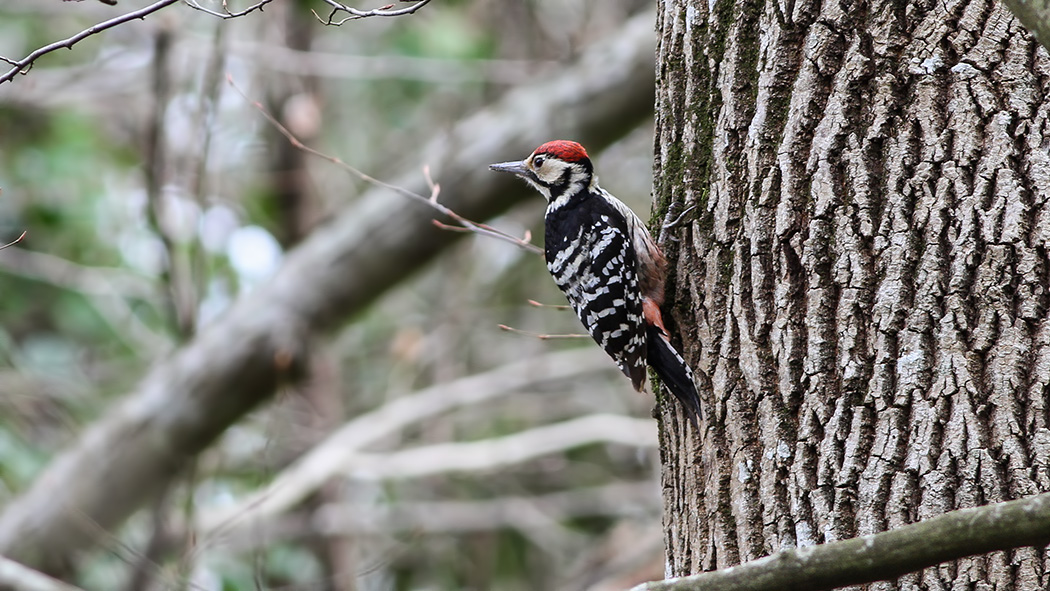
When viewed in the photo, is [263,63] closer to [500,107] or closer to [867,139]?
[500,107]

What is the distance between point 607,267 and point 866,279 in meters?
1.20

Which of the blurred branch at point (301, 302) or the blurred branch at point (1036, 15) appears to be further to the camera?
the blurred branch at point (301, 302)

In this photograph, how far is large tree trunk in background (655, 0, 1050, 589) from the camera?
1.92 m

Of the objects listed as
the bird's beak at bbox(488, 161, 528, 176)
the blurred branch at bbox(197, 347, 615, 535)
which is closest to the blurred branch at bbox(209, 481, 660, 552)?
the blurred branch at bbox(197, 347, 615, 535)

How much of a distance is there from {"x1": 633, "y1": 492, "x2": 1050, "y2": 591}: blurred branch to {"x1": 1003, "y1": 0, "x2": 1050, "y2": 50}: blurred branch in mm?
608

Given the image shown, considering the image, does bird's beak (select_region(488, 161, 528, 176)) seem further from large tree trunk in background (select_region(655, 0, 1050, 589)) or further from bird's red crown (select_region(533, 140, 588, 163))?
large tree trunk in background (select_region(655, 0, 1050, 589))

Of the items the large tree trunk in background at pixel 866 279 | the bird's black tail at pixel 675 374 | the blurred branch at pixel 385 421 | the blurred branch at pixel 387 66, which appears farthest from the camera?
the blurred branch at pixel 387 66

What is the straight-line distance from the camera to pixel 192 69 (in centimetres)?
614

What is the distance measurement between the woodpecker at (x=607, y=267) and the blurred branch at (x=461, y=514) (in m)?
2.93

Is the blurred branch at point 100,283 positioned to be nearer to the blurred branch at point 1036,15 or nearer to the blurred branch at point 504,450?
the blurred branch at point 504,450

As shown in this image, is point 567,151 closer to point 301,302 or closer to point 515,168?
point 515,168

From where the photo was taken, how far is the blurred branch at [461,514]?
19.9 ft

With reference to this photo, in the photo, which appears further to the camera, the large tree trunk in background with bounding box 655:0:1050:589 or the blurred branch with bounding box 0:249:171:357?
the blurred branch with bounding box 0:249:171:357

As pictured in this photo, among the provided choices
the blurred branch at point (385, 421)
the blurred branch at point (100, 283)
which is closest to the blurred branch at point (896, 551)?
the blurred branch at point (385, 421)
